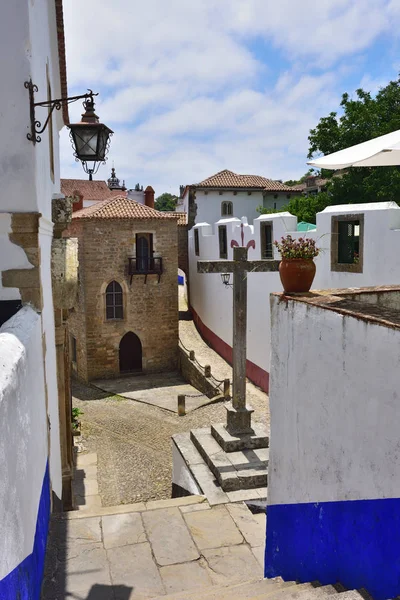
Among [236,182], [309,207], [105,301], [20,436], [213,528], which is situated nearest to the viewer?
[20,436]

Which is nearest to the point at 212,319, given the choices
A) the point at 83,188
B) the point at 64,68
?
the point at 64,68

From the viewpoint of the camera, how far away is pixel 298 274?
14.7ft

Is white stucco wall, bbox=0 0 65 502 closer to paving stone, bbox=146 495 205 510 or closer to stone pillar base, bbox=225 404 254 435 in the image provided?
paving stone, bbox=146 495 205 510

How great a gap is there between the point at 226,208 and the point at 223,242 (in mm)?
10871

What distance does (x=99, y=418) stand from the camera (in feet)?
48.1

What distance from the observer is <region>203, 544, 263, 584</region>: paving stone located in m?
4.86

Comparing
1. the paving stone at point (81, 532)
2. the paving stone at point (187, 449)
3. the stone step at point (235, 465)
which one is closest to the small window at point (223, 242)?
the paving stone at point (187, 449)

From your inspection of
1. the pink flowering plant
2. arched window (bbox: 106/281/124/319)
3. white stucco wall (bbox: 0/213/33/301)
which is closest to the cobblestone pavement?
arched window (bbox: 106/281/124/319)

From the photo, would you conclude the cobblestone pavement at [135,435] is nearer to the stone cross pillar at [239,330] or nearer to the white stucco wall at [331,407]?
the stone cross pillar at [239,330]

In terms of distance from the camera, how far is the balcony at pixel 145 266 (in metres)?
19.7

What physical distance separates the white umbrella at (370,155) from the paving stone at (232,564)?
4.08m

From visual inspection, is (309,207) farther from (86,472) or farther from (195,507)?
(195,507)

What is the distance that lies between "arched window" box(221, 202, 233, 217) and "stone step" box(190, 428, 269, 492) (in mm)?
21065

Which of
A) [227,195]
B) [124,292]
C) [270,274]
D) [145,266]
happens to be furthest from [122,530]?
[227,195]
